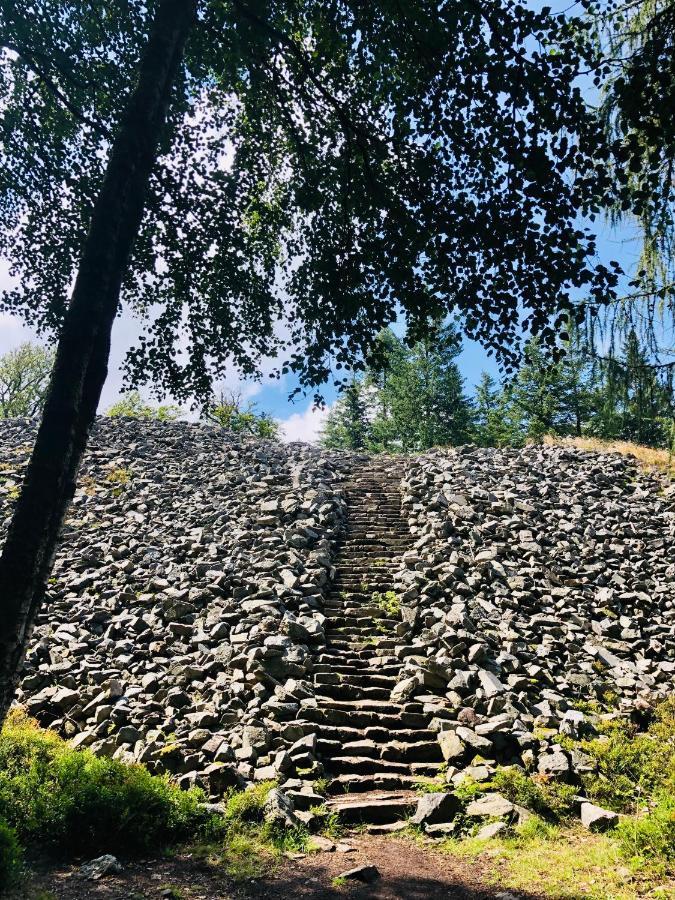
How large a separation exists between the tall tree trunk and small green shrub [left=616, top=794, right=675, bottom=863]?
5.02 m

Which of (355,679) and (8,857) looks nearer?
(8,857)

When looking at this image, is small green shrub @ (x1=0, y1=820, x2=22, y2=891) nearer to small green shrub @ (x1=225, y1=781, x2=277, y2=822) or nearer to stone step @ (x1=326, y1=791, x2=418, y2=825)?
small green shrub @ (x1=225, y1=781, x2=277, y2=822)

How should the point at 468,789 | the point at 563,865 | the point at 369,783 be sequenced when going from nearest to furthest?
the point at 563,865 → the point at 468,789 → the point at 369,783

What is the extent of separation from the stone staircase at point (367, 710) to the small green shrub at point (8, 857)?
2.97 m

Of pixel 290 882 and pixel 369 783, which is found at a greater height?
pixel 369 783

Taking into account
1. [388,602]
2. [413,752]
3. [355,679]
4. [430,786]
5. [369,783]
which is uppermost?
[388,602]

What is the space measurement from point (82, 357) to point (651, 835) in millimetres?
6121

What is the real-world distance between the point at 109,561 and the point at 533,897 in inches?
367

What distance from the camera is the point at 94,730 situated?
271 inches

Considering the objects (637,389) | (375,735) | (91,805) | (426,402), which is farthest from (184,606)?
(426,402)

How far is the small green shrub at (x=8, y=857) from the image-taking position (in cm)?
359

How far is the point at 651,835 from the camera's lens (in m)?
4.65

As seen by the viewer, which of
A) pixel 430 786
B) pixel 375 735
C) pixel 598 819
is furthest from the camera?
pixel 375 735

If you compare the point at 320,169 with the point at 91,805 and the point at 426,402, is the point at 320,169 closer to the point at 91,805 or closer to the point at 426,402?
the point at 91,805
